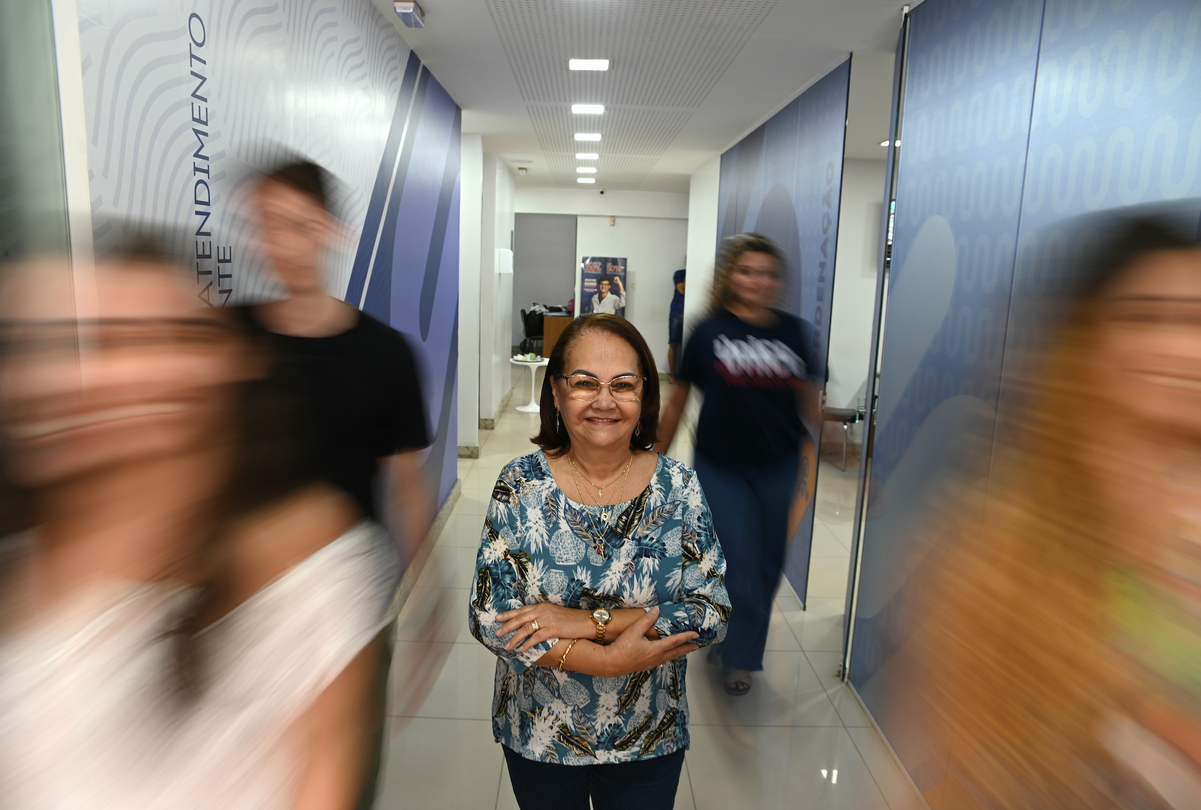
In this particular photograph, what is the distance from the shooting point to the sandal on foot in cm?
341

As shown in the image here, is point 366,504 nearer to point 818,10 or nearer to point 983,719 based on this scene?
point 983,719

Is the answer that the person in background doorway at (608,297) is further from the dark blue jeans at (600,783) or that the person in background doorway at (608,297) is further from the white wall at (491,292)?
the dark blue jeans at (600,783)

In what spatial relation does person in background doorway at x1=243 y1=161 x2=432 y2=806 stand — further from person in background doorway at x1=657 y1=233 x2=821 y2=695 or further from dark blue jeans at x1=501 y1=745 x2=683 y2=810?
person in background doorway at x1=657 y1=233 x2=821 y2=695

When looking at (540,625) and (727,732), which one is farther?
(727,732)

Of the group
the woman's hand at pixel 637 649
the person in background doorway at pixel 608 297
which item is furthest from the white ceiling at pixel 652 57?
the person in background doorway at pixel 608 297

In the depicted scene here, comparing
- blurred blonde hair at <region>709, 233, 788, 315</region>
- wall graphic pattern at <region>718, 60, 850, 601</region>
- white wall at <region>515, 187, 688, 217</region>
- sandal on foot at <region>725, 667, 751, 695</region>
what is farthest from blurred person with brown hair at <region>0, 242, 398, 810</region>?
white wall at <region>515, 187, 688, 217</region>

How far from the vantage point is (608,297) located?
13266 millimetres

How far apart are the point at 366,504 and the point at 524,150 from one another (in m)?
7.68

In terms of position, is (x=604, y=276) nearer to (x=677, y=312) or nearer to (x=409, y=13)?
(x=677, y=312)

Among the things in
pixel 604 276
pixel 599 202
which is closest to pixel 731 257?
pixel 599 202

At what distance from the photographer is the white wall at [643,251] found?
1363cm

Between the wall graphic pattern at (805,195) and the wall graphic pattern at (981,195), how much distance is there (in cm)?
88

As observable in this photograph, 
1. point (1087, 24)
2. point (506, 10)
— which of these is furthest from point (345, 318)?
point (506, 10)

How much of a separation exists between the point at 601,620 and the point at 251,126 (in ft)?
6.60
